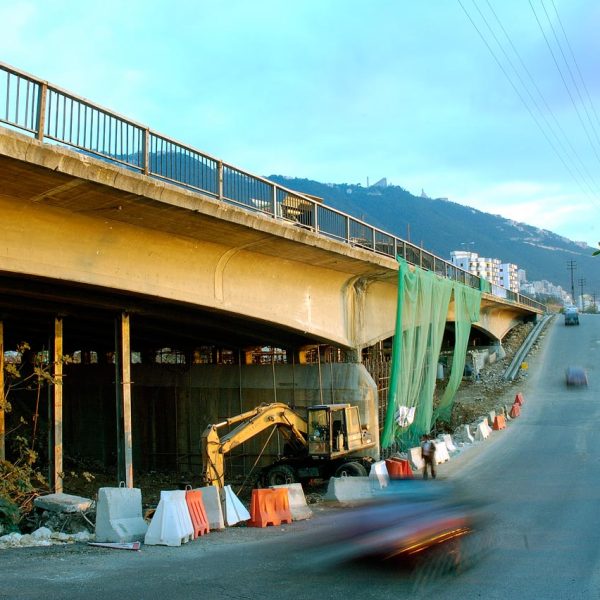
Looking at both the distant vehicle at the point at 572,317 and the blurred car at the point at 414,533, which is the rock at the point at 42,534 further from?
the distant vehicle at the point at 572,317

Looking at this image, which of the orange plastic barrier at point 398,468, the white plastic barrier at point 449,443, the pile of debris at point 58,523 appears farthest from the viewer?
the white plastic barrier at point 449,443

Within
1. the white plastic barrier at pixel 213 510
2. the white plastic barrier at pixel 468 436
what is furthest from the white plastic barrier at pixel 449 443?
the white plastic barrier at pixel 213 510

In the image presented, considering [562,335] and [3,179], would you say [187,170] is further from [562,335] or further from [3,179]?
[562,335]

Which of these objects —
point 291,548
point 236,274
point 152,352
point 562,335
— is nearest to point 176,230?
point 236,274

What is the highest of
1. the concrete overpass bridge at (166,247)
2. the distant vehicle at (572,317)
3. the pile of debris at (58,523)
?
the distant vehicle at (572,317)

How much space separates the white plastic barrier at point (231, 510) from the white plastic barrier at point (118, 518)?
1979mm

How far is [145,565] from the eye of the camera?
9.61 meters

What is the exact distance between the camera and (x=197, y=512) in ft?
40.2

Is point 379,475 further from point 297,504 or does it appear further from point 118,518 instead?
point 118,518

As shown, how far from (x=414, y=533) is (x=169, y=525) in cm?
416

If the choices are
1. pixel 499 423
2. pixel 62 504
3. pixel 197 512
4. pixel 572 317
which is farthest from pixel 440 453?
pixel 572 317

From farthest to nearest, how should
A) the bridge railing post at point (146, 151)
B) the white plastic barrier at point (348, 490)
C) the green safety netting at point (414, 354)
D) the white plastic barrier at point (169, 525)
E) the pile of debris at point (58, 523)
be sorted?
the green safety netting at point (414, 354), the white plastic barrier at point (348, 490), the bridge railing post at point (146, 151), the pile of debris at point (58, 523), the white plastic barrier at point (169, 525)

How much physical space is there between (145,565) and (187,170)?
759cm

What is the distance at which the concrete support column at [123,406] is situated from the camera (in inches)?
661
